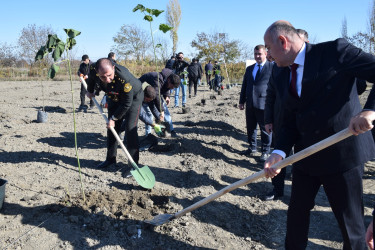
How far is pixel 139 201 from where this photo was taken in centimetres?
363

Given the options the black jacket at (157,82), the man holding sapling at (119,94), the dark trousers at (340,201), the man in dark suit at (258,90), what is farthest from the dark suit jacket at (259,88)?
the dark trousers at (340,201)

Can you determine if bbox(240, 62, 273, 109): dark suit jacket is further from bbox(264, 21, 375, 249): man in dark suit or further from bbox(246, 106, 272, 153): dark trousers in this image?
bbox(264, 21, 375, 249): man in dark suit

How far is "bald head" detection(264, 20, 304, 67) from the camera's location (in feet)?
6.32

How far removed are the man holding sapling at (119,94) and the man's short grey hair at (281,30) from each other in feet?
8.01

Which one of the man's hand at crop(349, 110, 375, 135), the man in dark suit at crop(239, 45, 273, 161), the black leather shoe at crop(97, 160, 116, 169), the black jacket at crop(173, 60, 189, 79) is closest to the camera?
the man's hand at crop(349, 110, 375, 135)

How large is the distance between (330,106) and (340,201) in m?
0.65

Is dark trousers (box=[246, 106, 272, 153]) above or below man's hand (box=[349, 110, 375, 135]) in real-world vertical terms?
below

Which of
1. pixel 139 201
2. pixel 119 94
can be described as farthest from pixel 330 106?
pixel 119 94

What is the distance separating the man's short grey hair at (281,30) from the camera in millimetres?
1921

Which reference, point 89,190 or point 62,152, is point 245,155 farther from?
point 62,152

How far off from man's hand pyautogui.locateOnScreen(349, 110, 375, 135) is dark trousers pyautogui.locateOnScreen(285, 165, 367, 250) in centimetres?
43

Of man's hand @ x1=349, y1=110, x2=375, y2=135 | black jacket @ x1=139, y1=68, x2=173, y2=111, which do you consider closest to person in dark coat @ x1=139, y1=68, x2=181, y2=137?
black jacket @ x1=139, y1=68, x2=173, y2=111

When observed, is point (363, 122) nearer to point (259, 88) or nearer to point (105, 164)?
point (259, 88)

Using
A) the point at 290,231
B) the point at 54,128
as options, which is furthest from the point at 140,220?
the point at 54,128
